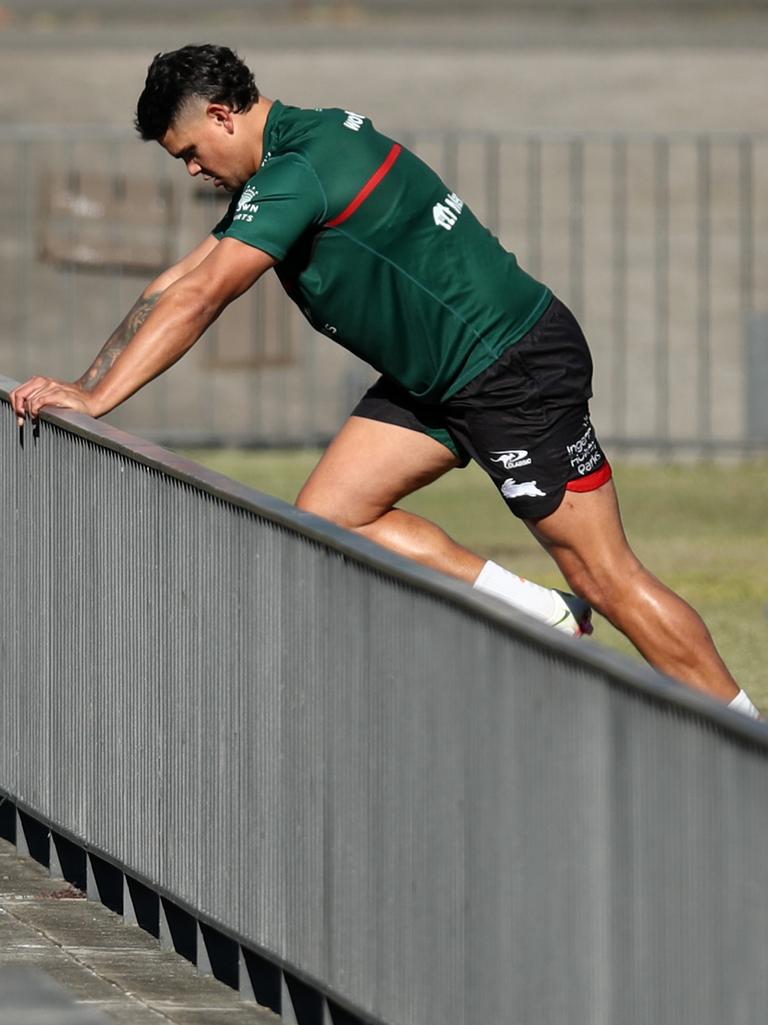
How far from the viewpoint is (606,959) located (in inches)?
136

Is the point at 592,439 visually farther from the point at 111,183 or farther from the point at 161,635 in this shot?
the point at 111,183

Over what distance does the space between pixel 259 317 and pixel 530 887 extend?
13.1 meters

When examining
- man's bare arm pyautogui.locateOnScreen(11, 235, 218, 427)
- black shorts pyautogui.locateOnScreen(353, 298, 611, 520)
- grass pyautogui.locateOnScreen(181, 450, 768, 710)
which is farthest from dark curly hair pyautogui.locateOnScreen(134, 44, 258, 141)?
grass pyautogui.locateOnScreen(181, 450, 768, 710)

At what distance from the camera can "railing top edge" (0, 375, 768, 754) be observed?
3184 millimetres

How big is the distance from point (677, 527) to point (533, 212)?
159 inches

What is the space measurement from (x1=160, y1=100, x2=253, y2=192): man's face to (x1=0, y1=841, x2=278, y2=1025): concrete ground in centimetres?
169

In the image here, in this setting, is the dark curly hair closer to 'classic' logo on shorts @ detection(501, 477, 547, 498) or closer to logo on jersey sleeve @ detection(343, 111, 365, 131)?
logo on jersey sleeve @ detection(343, 111, 365, 131)

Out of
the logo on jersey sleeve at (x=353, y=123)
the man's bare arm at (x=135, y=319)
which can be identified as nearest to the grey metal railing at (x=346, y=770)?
the man's bare arm at (x=135, y=319)

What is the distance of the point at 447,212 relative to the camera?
585 centimetres

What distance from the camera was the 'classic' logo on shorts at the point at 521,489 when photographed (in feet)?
19.5

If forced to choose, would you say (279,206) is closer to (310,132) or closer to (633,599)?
(310,132)

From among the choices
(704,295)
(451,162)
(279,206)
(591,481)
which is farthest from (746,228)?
(279,206)

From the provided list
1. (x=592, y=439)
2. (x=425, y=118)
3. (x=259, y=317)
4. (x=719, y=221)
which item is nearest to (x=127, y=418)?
(x=259, y=317)

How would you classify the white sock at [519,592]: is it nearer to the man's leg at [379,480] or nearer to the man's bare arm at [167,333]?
the man's leg at [379,480]
